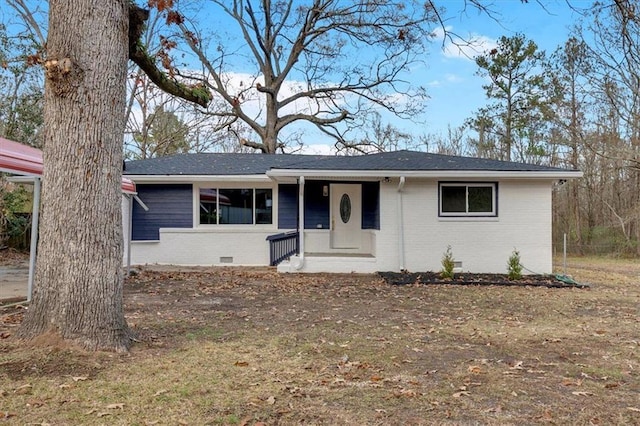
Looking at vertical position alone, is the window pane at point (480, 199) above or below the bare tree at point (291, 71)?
below

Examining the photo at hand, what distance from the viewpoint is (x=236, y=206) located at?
43.5 feet

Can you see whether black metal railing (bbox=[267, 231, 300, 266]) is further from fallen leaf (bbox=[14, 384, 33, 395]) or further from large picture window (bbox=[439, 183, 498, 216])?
fallen leaf (bbox=[14, 384, 33, 395])

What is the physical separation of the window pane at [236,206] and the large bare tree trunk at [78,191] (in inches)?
344

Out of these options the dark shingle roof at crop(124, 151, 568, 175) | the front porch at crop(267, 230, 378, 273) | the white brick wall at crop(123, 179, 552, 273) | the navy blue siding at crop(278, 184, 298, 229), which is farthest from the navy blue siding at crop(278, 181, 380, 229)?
the white brick wall at crop(123, 179, 552, 273)

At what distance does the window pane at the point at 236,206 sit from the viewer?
13211mm

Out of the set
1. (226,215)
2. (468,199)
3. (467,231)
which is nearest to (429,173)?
(468,199)

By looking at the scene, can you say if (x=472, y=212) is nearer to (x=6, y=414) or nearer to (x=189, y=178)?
(x=189, y=178)

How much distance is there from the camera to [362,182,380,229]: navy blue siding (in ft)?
38.1

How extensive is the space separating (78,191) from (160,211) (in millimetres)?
8884

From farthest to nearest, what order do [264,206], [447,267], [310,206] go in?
1. [264,206]
2. [310,206]
3. [447,267]

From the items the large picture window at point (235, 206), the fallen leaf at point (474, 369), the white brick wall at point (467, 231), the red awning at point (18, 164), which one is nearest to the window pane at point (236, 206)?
the large picture window at point (235, 206)

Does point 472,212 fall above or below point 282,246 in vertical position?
above

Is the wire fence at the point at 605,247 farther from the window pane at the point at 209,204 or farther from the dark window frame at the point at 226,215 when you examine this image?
the window pane at the point at 209,204

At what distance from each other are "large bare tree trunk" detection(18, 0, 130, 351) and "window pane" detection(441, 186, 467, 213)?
864 cm
